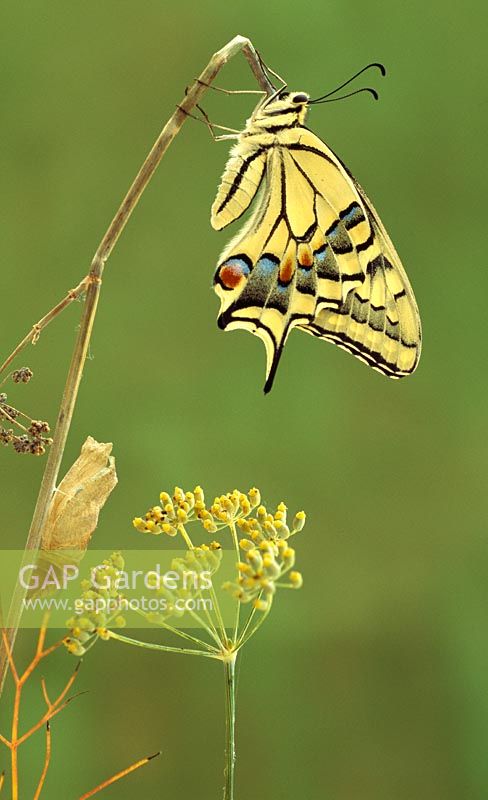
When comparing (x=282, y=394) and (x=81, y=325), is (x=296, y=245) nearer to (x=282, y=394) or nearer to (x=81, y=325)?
(x=81, y=325)

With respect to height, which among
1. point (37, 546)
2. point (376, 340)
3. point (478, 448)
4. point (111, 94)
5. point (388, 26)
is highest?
point (388, 26)

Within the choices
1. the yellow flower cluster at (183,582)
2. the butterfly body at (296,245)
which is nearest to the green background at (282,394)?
the butterfly body at (296,245)

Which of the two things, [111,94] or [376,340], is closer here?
[376,340]

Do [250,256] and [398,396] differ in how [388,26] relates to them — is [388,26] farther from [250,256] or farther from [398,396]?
[250,256]

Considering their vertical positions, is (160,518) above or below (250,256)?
below

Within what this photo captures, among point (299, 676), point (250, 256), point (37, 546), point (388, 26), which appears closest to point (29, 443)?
point (37, 546)

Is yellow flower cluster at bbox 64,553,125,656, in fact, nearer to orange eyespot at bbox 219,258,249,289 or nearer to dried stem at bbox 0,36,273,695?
dried stem at bbox 0,36,273,695

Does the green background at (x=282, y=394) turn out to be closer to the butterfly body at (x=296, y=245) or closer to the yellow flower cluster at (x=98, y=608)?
the butterfly body at (x=296, y=245)
